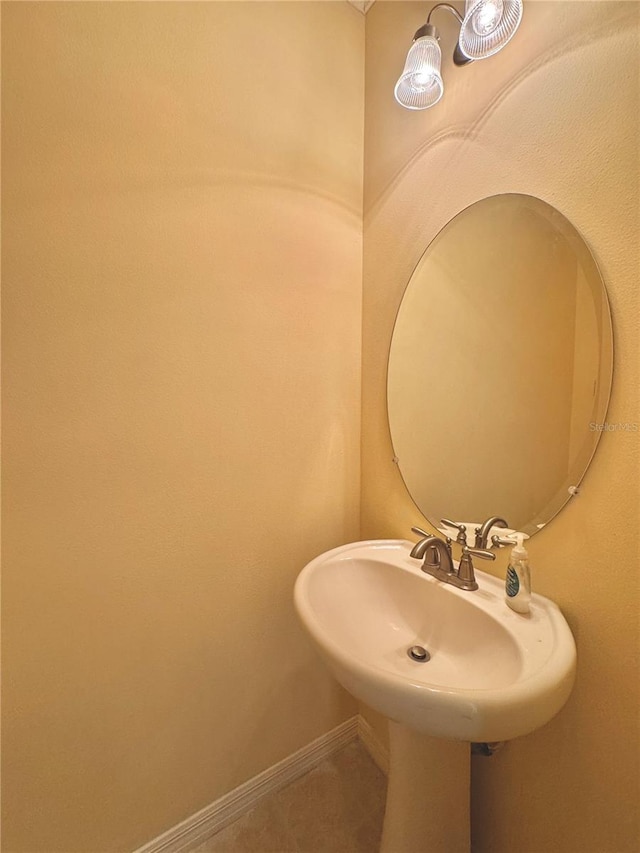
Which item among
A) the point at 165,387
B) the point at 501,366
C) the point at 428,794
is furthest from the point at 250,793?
the point at 501,366

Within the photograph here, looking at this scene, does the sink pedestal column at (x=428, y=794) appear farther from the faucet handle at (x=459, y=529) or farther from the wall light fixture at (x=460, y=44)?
the wall light fixture at (x=460, y=44)

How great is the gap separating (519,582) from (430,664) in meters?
0.29

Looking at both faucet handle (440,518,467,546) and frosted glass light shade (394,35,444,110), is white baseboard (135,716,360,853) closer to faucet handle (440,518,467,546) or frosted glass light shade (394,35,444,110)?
faucet handle (440,518,467,546)

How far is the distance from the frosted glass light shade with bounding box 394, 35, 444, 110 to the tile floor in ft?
6.51

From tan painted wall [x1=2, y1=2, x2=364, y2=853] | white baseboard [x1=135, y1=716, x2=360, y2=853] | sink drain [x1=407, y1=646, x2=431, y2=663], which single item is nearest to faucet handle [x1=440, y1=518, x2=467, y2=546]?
sink drain [x1=407, y1=646, x2=431, y2=663]

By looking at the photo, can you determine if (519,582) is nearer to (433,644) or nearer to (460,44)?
(433,644)

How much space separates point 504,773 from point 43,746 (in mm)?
1084

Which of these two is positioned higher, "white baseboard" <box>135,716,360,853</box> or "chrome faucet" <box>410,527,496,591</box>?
"chrome faucet" <box>410,527,496,591</box>

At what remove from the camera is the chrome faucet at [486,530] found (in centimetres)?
84

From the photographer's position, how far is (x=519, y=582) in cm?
72

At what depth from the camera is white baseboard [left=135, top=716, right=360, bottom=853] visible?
3.23 feet

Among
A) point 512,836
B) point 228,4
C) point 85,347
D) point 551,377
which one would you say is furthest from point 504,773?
point 228,4

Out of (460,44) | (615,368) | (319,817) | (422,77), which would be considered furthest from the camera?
(319,817)

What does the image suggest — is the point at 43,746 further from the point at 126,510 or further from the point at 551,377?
the point at 551,377
